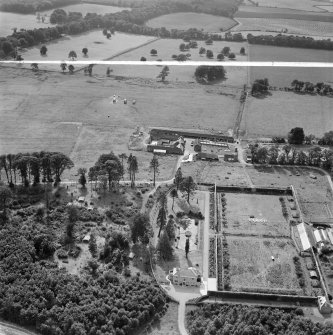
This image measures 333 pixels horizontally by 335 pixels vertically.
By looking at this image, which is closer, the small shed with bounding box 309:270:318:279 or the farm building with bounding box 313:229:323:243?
the small shed with bounding box 309:270:318:279

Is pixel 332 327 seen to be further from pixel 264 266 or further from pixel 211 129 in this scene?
pixel 211 129

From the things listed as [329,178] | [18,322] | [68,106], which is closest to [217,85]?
[68,106]


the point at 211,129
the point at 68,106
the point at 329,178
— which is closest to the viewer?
the point at 329,178

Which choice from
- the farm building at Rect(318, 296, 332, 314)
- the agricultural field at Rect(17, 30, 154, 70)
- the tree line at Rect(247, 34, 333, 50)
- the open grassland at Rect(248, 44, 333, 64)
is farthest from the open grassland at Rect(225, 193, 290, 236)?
the tree line at Rect(247, 34, 333, 50)

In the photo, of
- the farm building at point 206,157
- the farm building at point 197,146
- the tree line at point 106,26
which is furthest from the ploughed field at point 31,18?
the farm building at point 206,157

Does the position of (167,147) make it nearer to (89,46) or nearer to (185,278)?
(185,278)

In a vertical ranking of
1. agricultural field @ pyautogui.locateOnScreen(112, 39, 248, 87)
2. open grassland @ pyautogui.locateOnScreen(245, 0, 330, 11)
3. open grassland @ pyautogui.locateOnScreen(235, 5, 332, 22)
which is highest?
open grassland @ pyautogui.locateOnScreen(245, 0, 330, 11)

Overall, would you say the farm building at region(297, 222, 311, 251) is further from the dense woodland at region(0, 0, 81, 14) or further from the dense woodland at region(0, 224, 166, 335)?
the dense woodland at region(0, 0, 81, 14)
